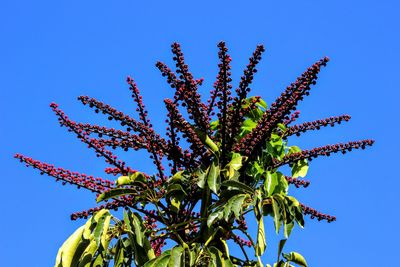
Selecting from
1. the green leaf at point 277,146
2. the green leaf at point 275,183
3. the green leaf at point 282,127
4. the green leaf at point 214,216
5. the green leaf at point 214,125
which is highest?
the green leaf at point 214,125

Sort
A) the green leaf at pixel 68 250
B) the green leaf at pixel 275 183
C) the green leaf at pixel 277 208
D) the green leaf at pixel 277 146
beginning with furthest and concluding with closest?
the green leaf at pixel 277 146 < the green leaf at pixel 275 183 < the green leaf at pixel 68 250 < the green leaf at pixel 277 208

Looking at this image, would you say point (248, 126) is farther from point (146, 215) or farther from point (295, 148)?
point (146, 215)

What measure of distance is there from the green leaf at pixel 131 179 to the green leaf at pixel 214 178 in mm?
394

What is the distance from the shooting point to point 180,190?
432cm

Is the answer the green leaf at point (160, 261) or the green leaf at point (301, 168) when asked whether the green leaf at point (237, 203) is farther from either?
the green leaf at point (301, 168)

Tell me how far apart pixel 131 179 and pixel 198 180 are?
1.27ft

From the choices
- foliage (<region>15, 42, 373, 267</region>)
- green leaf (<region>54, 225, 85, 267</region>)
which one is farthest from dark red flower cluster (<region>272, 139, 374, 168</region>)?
green leaf (<region>54, 225, 85, 267</region>)

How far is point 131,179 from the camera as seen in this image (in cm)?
432

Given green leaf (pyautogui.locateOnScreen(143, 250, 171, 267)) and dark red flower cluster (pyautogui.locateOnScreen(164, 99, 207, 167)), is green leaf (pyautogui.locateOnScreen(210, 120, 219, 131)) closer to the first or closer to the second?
dark red flower cluster (pyautogui.locateOnScreen(164, 99, 207, 167))

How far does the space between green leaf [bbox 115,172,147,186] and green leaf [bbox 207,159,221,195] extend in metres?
0.39

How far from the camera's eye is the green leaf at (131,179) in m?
4.31

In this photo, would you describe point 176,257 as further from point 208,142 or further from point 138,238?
point 208,142

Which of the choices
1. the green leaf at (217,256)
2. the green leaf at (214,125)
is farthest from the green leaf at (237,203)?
the green leaf at (214,125)

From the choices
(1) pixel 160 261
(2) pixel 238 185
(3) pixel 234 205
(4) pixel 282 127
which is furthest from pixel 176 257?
(4) pixel 282 127
